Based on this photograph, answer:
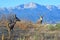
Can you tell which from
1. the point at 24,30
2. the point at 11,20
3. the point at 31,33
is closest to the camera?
the point at 31,33

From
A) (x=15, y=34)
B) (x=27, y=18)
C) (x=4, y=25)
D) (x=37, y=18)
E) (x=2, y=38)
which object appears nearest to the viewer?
(x=2, y=38)

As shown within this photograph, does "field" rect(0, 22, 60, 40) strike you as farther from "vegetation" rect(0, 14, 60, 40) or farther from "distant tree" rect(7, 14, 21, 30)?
"distant tree" rect(7, 14, 21, 30)

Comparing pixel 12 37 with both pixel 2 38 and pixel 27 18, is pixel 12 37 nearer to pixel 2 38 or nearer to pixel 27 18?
pixel 2 38

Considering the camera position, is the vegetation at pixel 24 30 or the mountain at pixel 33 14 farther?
the mountain at pixel 33 14

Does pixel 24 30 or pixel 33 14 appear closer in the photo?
pixel 24 30

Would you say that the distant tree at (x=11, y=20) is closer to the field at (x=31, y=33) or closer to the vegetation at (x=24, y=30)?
the vegetation at (x=24, y=30)

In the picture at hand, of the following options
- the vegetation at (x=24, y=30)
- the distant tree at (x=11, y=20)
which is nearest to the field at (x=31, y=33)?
the vegetation at (x=24, y=30)

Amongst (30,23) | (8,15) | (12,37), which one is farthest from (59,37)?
(30,23)

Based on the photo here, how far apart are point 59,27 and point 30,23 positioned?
1885mm

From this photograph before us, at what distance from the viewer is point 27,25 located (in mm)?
18734

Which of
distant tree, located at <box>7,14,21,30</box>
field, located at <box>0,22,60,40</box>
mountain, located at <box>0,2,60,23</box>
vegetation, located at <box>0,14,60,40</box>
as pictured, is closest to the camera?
field, located at <box>0,22,60,40</box>

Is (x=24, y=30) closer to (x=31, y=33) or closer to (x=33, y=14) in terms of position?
(x=31, y=33)

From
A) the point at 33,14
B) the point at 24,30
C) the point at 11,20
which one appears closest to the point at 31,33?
the point at 11,20

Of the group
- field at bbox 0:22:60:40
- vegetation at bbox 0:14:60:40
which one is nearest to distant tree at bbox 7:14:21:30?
vegetation at bbox 0:14:60:40
